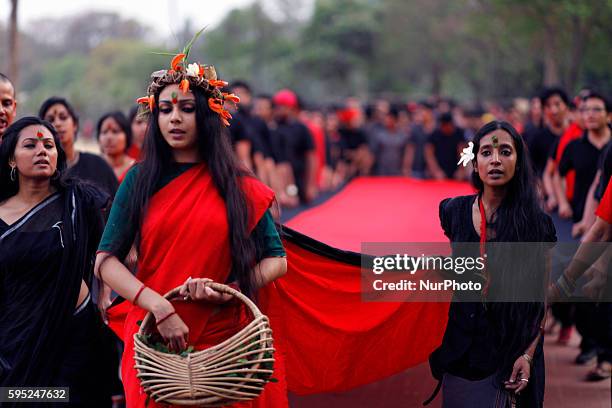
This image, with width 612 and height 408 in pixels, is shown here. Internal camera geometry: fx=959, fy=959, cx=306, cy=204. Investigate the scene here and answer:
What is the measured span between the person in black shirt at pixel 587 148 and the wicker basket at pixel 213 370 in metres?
4.24

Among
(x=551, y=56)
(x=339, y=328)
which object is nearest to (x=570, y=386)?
(x=339, y=328)

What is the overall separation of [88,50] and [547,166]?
82.2 meters

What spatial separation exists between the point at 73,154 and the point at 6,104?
0.86m

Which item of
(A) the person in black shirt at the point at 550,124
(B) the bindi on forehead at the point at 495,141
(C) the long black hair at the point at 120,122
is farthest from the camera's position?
(A) the person in black shirt at the point at 550,124

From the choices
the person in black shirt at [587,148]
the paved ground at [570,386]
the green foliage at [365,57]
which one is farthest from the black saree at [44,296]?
the green foliage at [365,57]

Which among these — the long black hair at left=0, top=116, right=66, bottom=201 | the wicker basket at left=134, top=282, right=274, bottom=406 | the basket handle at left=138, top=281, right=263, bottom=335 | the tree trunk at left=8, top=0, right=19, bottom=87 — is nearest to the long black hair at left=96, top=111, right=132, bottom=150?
the long black hair at left=0, top=116, right=66, bottom=201

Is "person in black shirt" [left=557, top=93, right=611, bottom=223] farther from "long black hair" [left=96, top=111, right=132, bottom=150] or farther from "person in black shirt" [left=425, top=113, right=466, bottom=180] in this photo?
"person in black shirt" [left=425, top=113, right=466, bottom=180]

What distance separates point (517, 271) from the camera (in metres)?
4.23

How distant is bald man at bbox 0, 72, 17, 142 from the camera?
5348mm

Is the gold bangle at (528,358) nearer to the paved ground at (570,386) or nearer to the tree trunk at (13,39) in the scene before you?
the paved ground at (570,386)

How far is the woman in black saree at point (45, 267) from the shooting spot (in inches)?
166

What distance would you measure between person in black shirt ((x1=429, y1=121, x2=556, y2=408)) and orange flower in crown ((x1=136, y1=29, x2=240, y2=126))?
1.26m

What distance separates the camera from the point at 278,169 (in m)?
12.0

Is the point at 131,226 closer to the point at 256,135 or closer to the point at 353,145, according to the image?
the point at 256,135
